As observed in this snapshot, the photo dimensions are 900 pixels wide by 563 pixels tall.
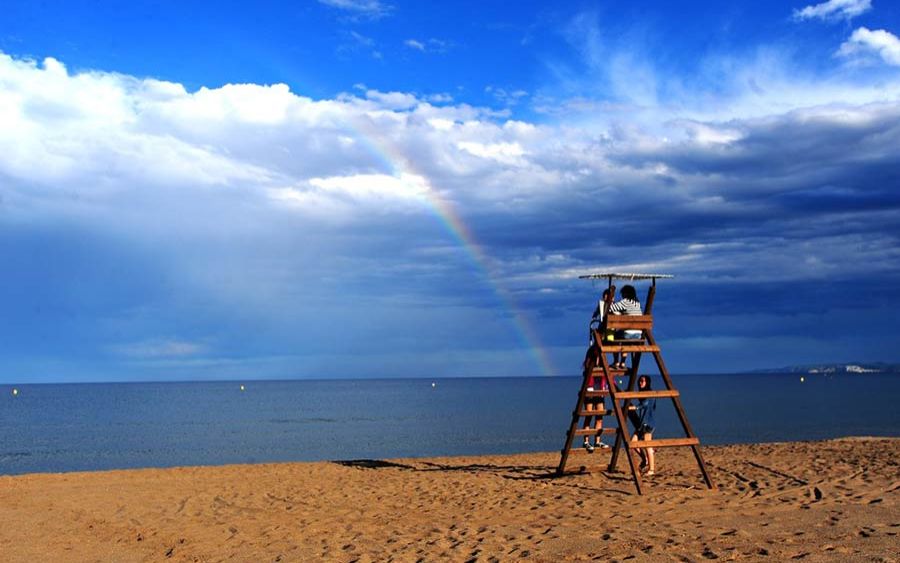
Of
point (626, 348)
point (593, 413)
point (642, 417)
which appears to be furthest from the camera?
point (593, 413)

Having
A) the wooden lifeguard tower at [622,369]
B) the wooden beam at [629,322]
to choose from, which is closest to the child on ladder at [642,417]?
the wooden lifeguard tower at [622,369]

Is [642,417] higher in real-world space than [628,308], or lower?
lower

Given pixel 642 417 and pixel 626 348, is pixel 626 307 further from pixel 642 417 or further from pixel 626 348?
pixel 642 417

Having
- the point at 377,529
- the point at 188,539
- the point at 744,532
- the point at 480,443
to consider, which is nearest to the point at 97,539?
the point at 188,539

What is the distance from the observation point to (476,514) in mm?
11367

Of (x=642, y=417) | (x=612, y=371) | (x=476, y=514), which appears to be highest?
(x=612, y=371)

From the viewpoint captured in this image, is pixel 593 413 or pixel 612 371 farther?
pixel 593 413

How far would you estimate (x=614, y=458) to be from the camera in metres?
14.6

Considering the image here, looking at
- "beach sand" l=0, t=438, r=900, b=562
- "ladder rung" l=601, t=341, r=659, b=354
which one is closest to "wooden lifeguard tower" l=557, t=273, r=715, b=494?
"ladder rung" l=601, t=341, r=659, b=354

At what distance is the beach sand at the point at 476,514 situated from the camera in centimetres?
865

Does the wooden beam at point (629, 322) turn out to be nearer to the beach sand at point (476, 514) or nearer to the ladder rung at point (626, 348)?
the ladder rung at point (626, 348)

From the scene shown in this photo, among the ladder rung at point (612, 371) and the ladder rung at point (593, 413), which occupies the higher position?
the ladder rung at point (612, 371)

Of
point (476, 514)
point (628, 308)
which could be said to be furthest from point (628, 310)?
point (476, 514)

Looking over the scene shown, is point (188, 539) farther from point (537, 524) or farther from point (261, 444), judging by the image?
point (261, 444)
